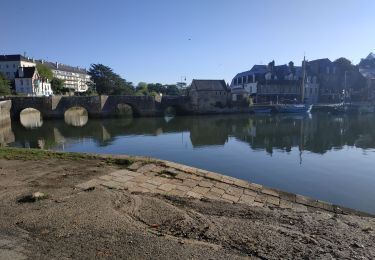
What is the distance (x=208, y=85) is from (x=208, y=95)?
77.2 inches

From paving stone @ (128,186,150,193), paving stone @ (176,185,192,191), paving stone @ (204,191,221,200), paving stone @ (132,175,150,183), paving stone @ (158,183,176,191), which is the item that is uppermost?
paving stone @ (132,175,150,183)

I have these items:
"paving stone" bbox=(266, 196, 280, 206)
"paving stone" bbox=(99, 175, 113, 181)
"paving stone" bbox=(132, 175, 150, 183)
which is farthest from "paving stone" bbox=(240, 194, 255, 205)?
"paving stone" bbox=(99, 175, 113, 181)

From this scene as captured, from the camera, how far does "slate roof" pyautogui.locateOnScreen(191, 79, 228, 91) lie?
55.0 m

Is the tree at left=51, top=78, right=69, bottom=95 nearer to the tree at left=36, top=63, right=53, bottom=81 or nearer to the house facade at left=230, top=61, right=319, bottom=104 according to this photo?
the tree at left=36, top=63, right=53, bottom=81

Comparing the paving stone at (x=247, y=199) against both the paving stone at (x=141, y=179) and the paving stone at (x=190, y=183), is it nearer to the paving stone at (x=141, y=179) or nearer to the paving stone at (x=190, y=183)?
the paving stone at (x=190, y=183)

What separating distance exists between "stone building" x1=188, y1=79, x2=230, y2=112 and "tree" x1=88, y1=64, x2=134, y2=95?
27.7 m

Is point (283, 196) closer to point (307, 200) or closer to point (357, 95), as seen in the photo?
point (307, 200)

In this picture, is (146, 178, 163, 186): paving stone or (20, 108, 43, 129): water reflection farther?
(20, 108, 43, 129): water reflection

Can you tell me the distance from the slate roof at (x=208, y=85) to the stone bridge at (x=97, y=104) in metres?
2.95

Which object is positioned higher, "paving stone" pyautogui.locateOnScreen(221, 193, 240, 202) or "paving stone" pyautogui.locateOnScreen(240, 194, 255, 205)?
"paving stone" pyautogui.locateOnScreen(221, 193, 240, 202)

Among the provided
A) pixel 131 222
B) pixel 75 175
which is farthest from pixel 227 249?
pixel 75 175

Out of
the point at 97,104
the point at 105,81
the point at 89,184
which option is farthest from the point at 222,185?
the point at 105,81

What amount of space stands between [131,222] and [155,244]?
0.97 meters

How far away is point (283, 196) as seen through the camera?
335 inches
